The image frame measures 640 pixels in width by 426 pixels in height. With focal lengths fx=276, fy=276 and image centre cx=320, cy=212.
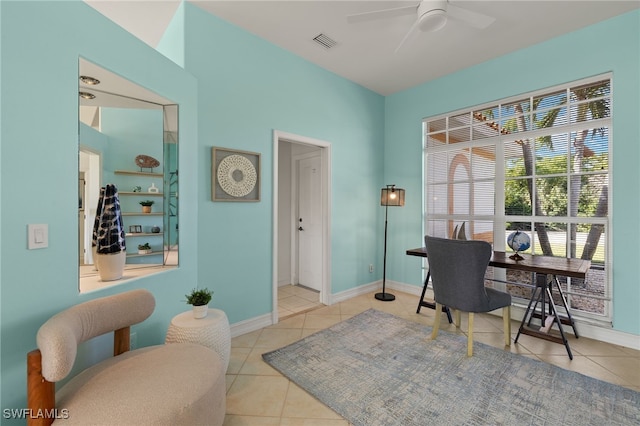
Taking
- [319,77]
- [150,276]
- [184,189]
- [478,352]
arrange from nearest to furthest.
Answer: [150,276] < [184,189] < [478,352] < [319,77]

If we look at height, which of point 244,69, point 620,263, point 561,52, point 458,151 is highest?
point 561,52

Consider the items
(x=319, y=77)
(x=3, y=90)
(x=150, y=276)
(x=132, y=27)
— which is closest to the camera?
(x=3, y=90)

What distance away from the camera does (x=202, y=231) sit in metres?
2.47

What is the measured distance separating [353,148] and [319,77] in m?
1.03

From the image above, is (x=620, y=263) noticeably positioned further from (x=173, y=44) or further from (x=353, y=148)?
(x=173, y=44)

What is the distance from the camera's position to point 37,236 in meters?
1.31

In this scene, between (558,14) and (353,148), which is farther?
(353,148)

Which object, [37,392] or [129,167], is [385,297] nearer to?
[129,167]

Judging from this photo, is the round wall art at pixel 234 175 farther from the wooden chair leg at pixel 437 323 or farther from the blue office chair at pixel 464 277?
the wooden chair leg at pixel 437 323

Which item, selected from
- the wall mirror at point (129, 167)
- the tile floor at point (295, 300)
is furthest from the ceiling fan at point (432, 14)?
the tile floor at point (295, 300)

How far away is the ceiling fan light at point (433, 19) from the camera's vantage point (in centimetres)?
211

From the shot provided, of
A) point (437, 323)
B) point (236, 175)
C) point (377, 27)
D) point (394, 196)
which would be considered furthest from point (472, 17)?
point (437, 323)

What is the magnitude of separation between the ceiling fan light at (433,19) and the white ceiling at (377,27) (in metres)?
0.28

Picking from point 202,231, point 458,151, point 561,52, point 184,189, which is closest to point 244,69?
point 184,189
